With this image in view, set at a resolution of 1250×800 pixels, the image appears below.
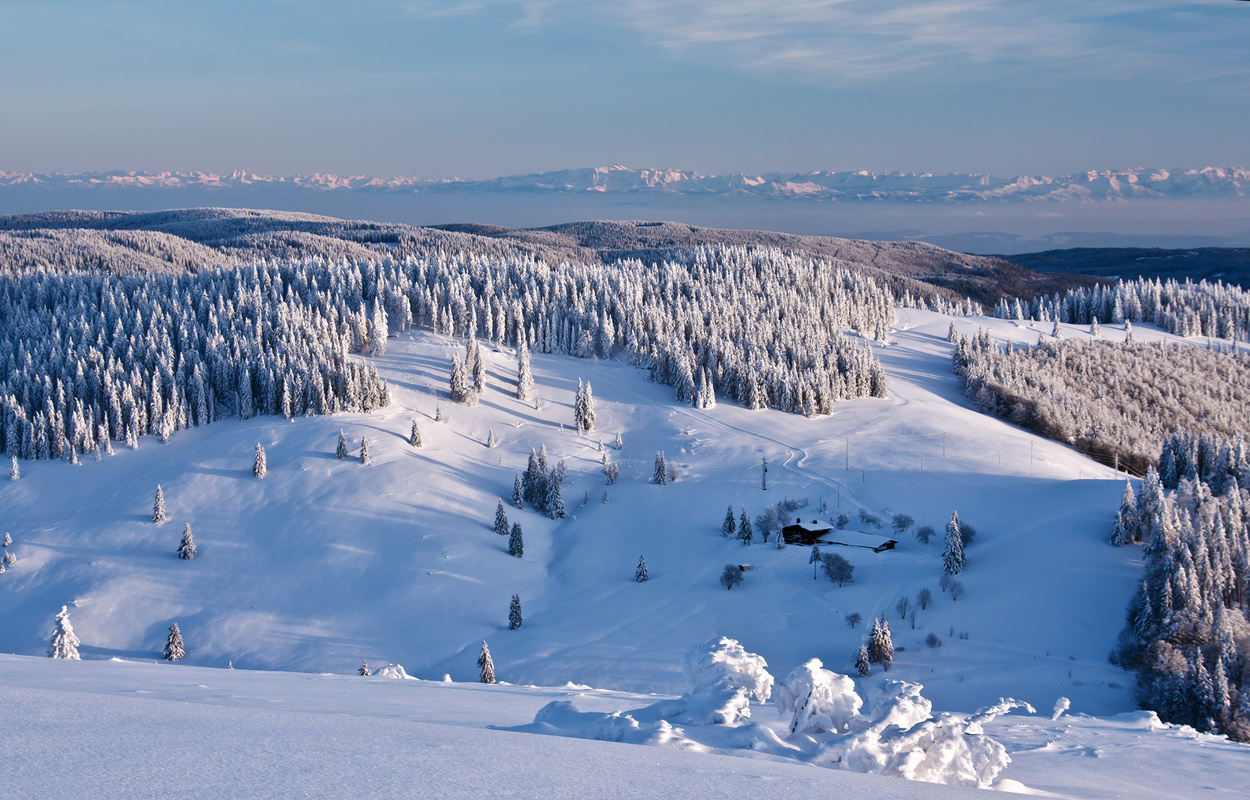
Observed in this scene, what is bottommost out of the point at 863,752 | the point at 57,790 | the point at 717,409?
the point at 717,409

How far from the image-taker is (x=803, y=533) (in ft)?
224

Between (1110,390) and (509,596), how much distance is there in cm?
11271

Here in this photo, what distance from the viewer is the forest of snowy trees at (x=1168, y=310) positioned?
183m

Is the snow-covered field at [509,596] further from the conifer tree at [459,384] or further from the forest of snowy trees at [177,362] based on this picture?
the forest of snowy trees at [177,362]

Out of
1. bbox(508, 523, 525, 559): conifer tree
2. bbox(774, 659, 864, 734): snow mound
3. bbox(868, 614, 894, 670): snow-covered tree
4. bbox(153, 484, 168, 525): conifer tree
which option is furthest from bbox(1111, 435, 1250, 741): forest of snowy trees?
bbox(153, 484, 168, 525): conifer tree

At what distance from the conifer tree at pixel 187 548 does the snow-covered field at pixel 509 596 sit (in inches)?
66.6

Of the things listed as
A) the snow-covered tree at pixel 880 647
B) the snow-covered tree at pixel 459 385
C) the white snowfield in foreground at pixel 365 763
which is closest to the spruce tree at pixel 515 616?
the snow-covered tree at pixel 880 647

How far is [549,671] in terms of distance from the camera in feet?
167

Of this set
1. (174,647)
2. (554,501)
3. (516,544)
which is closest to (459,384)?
(554,501)

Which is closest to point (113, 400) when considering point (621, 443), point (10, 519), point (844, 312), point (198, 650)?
point (10, 519)

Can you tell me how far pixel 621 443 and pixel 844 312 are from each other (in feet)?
245

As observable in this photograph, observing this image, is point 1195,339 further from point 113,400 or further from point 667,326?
point 113,400

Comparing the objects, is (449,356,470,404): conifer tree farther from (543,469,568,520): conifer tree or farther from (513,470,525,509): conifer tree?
(543,469,568,520): conifer tree

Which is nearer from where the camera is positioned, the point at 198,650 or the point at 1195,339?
the point at 198,650
